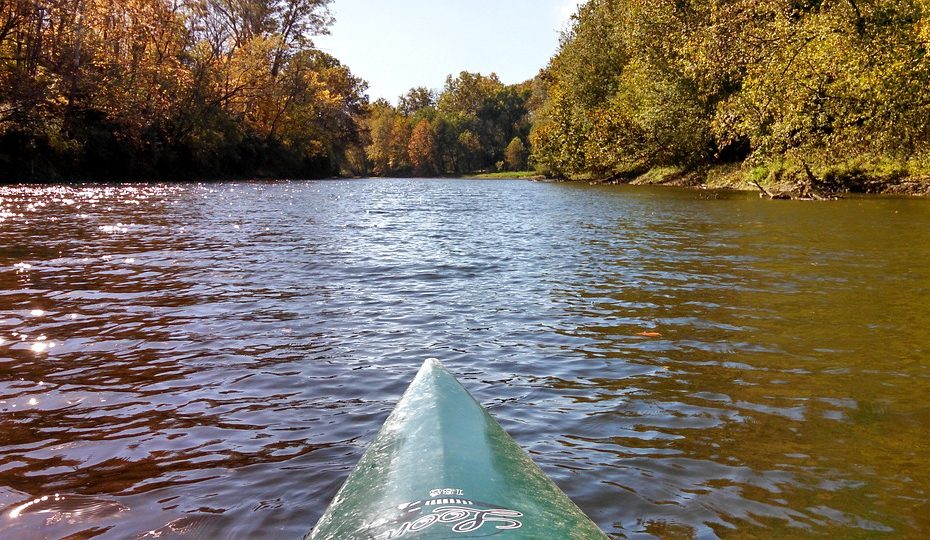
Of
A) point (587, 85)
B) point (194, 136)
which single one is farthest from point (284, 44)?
point (587, 85)

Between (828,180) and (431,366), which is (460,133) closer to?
(828,180)

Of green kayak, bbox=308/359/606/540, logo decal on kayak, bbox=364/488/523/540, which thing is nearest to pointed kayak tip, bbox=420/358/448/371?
green kayak, bbox=308/359/606/540

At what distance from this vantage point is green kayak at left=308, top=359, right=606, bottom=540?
223 cm

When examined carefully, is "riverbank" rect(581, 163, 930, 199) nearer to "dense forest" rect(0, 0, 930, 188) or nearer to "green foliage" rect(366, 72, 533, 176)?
"dense forest" rect(0, 0, 930, 188)

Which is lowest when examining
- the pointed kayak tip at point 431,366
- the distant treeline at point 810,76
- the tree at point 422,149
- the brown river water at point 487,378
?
the brown river water at point 487,378

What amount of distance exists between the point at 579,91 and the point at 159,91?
27347 mm

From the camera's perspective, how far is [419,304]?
7918mm

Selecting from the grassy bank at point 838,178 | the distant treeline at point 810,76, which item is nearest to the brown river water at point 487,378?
the distant treeline at point 810,76

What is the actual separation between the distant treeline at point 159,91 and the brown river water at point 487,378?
23.5 metres

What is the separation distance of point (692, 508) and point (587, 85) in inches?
1840

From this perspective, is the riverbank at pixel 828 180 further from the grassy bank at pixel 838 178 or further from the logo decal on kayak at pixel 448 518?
the logo decal on kayak at pixel 448 518

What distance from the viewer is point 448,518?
2.23 meters

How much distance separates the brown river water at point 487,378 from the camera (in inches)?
131

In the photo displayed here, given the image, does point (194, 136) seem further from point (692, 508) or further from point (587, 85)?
point (692, 508)
